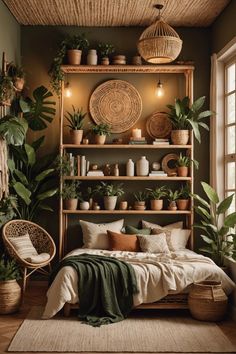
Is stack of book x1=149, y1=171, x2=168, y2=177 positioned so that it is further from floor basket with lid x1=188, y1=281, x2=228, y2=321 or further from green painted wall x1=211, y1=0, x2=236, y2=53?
floor basket with lid x1=188, y1=281, x2=228, y2=321

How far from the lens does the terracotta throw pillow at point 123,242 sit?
656cm

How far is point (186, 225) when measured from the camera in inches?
281

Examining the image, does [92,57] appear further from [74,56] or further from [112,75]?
[112,75]

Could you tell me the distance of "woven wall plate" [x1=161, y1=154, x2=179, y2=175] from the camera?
7164 mm

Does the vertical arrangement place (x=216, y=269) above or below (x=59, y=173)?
below

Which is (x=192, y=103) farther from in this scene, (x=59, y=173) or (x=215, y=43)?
(x=59, y=173)

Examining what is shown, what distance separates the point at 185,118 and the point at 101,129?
1.05m

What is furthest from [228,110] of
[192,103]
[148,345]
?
[148,345]

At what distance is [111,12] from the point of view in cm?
659

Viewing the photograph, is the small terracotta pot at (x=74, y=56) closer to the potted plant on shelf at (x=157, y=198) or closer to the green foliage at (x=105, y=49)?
the green foliage at (x=105, y=49)

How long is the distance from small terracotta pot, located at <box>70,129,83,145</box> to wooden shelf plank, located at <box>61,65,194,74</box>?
0.79m

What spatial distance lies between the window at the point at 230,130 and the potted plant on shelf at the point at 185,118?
0.80 ft

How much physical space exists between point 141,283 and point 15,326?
1.30 m

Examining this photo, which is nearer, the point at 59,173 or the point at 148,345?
the point at 148,345
